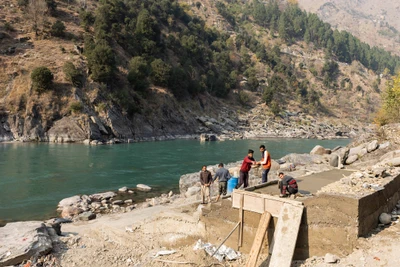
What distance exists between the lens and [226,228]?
1070 cm

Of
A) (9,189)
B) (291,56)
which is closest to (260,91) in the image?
(291,56)

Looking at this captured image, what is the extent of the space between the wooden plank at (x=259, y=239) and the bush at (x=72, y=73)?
1813 inches

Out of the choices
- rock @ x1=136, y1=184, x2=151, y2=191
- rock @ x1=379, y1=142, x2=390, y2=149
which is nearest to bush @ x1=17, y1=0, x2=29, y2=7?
rock @ x1=136, y1=184, x2=151, y2=191

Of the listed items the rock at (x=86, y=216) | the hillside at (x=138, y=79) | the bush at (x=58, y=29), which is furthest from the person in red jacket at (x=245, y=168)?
the bush at (x=58, y=29)

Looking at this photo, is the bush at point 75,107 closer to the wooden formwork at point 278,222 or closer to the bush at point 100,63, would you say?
the bush at point 100,63

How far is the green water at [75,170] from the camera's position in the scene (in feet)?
61.9

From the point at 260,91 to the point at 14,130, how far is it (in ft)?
218

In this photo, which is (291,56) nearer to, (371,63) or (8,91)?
(371,63)

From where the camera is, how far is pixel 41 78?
47.0m

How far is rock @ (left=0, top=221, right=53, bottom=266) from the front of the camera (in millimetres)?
9438

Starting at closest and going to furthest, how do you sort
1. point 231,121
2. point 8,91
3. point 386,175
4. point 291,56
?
point 386,175, point 8,91, point 231,121, point 291,56

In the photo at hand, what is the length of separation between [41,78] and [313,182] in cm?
4461

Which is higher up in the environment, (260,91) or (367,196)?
(260,91)

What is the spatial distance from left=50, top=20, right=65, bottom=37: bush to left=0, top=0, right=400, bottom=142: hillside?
6.8 inches
